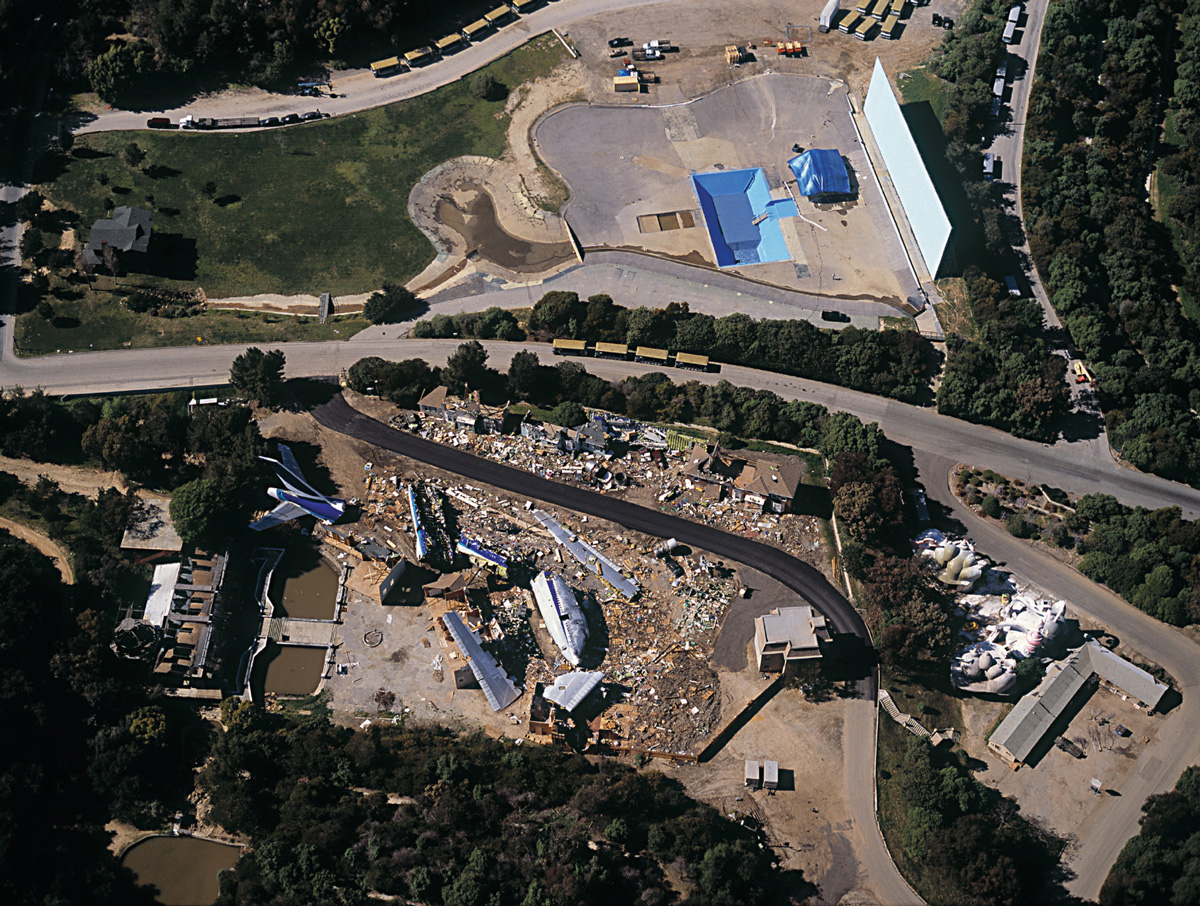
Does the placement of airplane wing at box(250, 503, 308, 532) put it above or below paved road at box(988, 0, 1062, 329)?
below

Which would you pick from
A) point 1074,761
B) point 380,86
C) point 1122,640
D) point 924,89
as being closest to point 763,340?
point 1122,640

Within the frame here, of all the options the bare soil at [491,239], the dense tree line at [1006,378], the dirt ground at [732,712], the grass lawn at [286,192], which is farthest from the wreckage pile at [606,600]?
the dense tree line at [1006,378]

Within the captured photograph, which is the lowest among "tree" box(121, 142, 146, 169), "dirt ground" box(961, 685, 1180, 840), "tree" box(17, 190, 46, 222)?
"dirt ground" box(961, 685, 1180, 840)

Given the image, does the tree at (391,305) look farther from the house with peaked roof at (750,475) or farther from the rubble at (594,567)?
the house with peaked roof at (750,475)

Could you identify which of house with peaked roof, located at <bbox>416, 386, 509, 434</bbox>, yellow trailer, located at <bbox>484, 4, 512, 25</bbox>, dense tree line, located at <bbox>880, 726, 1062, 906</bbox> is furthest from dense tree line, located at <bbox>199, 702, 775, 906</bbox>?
yellow trailer, located at <bbox>484, 4, 512, 25</bbox>

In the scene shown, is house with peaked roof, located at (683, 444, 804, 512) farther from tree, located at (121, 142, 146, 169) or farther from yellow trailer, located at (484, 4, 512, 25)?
tree, located at (121, 142, 146, 169)

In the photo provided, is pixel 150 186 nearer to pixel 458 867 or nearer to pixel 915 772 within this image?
pixel 458 867
